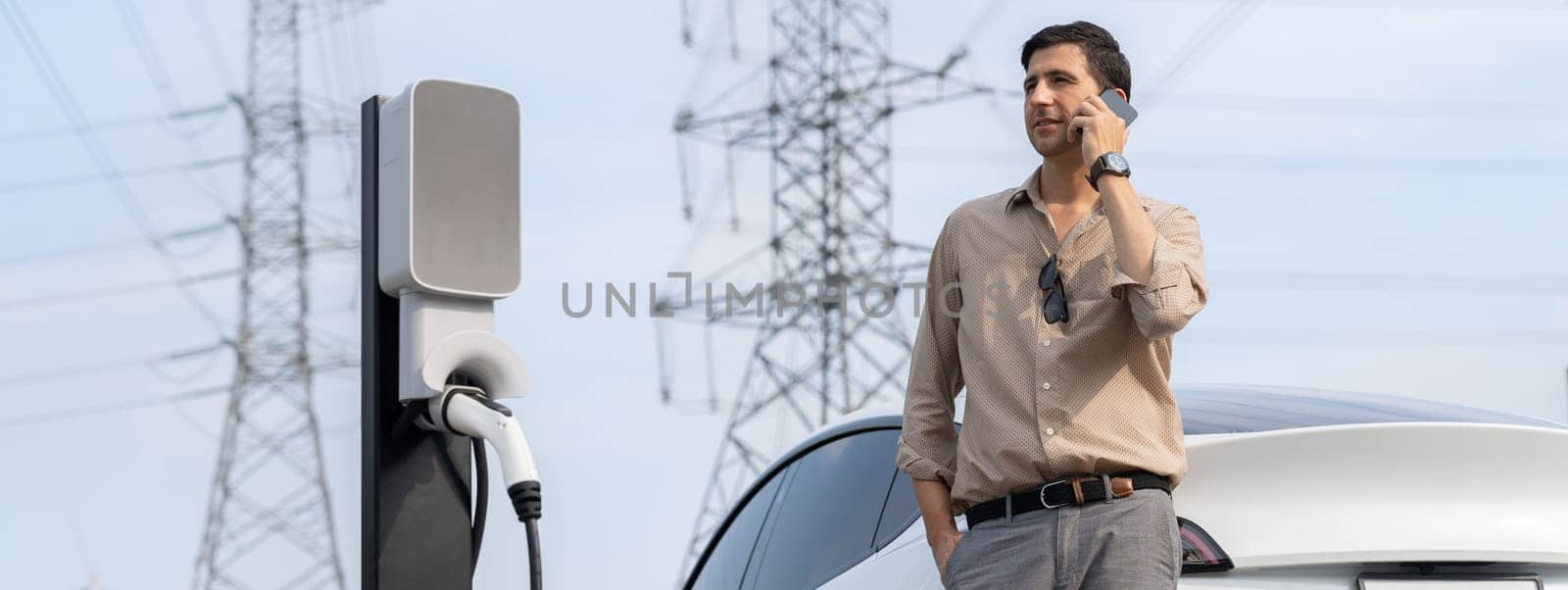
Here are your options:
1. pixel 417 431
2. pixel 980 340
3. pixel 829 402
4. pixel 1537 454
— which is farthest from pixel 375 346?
pixel 829 402

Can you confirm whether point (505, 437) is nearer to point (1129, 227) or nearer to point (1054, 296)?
point (1054, 296)

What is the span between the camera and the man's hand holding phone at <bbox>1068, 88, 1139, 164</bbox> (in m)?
2.45

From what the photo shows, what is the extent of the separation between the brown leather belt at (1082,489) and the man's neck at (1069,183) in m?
0.45

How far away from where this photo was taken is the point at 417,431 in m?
2.77

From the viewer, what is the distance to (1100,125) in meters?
2.47

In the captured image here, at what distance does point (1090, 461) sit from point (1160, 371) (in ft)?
0.69

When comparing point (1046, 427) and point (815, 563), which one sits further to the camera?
point (815, 563)

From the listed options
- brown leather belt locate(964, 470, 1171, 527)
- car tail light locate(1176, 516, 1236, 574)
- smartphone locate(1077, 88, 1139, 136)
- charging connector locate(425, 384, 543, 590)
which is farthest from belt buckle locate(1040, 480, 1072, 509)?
charging connector locate(425, 384, 543, 590)

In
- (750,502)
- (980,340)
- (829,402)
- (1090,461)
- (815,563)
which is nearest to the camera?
(1090,461)

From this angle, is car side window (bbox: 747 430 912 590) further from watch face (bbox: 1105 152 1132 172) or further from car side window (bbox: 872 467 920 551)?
watch face (bbox: 1105 152 1132 172)

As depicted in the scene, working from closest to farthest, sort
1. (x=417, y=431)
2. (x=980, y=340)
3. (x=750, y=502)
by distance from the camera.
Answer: (x=980, y=340) < (x=417, y=431) < (x=750, y=502)

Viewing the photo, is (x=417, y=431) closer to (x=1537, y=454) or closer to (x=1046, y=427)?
(x=1046, y=427)

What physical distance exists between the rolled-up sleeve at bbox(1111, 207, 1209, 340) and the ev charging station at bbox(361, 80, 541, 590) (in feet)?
3.32

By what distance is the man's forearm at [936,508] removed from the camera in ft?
8.64
